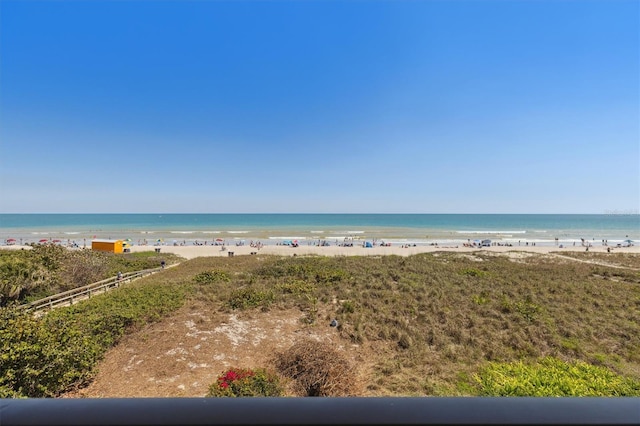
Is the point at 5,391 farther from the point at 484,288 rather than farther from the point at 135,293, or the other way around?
the point at 484,288

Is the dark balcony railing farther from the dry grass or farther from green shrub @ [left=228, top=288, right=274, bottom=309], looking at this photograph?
green shrub @ [left=228, top=288, right=274, bottom=309]

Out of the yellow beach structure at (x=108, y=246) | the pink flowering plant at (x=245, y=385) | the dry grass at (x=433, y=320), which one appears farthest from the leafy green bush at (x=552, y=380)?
the yellow beach structure at (x=108, y=246)

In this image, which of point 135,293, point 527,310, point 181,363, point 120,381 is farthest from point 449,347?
point 135,293

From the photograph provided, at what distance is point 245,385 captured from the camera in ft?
20.3

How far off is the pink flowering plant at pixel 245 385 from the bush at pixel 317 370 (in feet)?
1.68

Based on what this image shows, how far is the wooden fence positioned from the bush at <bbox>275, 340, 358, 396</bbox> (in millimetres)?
8636

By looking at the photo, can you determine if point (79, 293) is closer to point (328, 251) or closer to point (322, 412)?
point (322, 412)

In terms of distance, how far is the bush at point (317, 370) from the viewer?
21.2ft

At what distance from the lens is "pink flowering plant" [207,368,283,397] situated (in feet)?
19.9

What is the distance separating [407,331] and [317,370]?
4.07 m

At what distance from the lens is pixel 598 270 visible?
816 inches

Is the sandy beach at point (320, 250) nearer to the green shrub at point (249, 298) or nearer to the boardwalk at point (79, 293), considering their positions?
the boardwalk at point (79, 293)

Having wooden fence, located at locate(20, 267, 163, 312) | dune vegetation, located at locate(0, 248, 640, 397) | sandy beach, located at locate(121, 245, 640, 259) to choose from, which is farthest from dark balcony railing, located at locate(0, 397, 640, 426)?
sandy beach, located at locate(121, 245, 640, 259)

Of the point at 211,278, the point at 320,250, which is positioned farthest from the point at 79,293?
the point at 320,250
